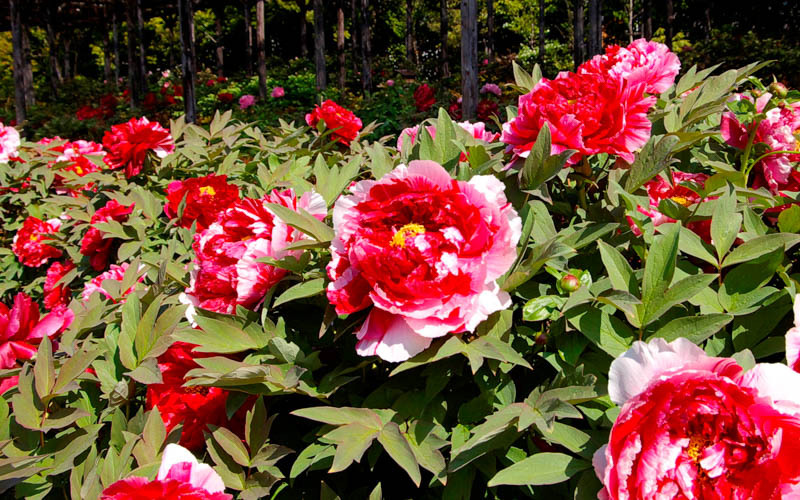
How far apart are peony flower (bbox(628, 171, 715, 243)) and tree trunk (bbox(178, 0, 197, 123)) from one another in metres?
6.87

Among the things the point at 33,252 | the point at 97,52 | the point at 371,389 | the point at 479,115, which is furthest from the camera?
the point at 97,52

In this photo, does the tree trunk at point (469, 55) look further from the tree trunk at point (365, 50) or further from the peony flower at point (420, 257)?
the tree trunk at point (365, 50)

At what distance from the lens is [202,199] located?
1687 millimetres

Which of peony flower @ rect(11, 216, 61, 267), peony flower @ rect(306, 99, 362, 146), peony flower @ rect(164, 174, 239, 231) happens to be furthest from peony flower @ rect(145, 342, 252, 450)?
peony flower @ rect(11, 216, 61, 267)

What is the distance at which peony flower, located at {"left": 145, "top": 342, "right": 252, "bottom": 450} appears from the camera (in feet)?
3.17

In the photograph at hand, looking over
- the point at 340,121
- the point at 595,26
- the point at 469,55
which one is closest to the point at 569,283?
the point at 340,121

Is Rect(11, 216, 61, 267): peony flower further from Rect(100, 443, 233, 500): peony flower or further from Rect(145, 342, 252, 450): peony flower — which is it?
Rect(100, 443, 233, 500): peony flower

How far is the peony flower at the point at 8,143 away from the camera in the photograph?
10.1 feet

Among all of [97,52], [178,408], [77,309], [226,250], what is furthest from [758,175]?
[97,52]

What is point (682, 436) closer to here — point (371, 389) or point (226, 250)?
point (371, 389)

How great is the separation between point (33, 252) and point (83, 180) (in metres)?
0.49

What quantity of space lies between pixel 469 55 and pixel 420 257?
625cm

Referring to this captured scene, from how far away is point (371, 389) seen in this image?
37.6 inches

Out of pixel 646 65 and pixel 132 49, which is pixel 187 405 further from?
pixel 132 49
